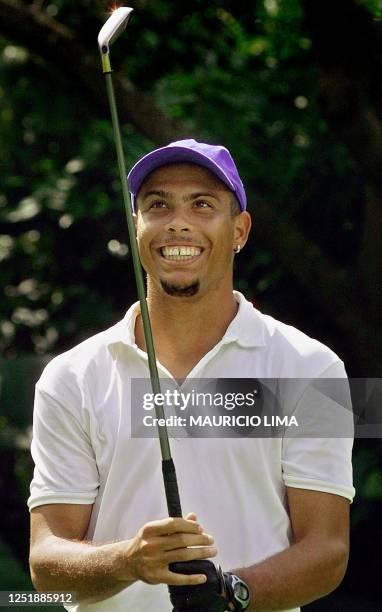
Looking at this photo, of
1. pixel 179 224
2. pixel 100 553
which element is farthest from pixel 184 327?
pixel 100 553

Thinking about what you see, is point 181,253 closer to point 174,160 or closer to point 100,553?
point 174,160

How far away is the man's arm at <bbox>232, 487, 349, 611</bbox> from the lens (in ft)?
10.2

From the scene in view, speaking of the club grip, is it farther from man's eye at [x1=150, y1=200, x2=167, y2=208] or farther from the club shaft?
man's eye at [x1=150, y1=200, x2=167, y2=208]

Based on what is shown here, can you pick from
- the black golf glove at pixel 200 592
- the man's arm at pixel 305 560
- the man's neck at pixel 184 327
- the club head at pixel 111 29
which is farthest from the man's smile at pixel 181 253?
the black golf glove at pixel 200 592

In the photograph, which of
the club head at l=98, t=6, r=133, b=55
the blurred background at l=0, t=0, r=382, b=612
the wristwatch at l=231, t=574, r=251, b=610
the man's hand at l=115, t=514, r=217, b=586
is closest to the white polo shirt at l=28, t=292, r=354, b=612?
the wristwatch at l=231, t=574, r=251, b=610

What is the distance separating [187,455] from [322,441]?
310 mm

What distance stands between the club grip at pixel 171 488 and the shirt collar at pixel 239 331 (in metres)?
0.39

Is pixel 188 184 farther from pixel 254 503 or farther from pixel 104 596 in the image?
pixel 104 596

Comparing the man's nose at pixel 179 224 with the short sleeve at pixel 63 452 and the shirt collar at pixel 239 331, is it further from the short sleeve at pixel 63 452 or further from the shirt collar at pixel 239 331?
the short sleeve at pixel 63 452

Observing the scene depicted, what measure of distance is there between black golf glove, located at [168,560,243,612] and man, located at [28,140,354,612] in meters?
0.03

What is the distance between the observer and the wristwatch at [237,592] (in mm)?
2998

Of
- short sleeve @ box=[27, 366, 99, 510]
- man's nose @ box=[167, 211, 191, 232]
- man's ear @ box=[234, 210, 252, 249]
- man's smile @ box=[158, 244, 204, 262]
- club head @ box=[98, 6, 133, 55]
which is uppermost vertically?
club head @ box=[98, 6, 133, 55]

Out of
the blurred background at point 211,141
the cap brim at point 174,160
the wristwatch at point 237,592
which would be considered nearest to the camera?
the wristwatch at point 237,592

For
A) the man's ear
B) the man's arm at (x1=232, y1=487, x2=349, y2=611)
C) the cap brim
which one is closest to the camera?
the man's arm at (x1=232, y1=487, x2=349, y2=611)
